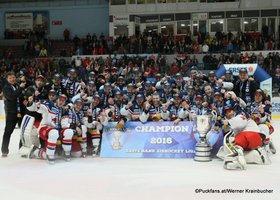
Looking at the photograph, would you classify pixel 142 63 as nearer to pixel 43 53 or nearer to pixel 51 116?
pixel 43 53

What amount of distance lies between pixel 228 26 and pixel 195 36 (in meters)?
2.12

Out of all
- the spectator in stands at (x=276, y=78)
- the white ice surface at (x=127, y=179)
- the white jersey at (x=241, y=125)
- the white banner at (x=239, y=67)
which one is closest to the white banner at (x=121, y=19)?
the spectator in stands at (x=276, y=78)

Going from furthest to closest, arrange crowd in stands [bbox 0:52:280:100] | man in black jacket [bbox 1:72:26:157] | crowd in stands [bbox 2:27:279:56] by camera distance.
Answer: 1. crowd in stands [bbox 2:27:279:56]
2. crowd in stands [bbox 0:52:280:100]
3. man in black jacket [bbox 1:72:26:157]

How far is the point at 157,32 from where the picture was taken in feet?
85.4

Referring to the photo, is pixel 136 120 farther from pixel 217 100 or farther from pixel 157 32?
pixel 157 32

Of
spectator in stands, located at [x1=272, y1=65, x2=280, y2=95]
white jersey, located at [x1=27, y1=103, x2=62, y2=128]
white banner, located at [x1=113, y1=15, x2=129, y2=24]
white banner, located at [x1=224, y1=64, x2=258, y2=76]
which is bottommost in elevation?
white jersey, located at [x1=27, y1=103, x2=62, y2=128]

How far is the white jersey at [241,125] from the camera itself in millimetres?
6488

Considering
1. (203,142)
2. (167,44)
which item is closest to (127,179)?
(203,142)

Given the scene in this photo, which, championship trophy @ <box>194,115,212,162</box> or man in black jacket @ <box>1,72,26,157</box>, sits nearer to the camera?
championship trophy @ <box>194,115,212,162</box>

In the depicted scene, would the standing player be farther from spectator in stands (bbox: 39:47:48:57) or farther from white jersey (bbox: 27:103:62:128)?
spectator in stands (bbox: 39:47:48:57)

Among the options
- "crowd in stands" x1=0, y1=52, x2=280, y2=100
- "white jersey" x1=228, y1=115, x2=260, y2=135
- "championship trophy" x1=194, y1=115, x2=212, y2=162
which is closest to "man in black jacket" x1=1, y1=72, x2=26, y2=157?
"championship trophy" x1=194, y1=115, x2=212, y2=162

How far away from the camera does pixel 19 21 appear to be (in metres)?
27.4

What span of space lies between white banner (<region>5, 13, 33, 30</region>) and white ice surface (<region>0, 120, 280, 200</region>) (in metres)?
21.6

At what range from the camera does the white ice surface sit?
4883mm
